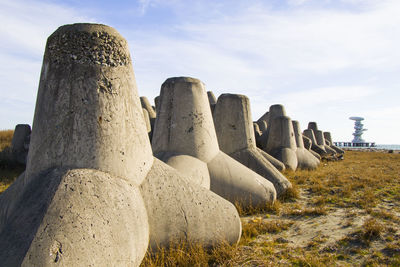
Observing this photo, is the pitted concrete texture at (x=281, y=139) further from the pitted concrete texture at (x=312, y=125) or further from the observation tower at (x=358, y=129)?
the observation tower at (x=358, y=129)

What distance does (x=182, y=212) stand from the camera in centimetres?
265

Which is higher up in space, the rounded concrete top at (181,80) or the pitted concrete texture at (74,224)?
the rounded concrete top at (181,80)

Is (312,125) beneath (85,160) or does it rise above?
above

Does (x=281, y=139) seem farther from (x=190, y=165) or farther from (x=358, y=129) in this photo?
(x=358, y=129)

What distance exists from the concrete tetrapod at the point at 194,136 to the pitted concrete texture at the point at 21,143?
574 centimetres

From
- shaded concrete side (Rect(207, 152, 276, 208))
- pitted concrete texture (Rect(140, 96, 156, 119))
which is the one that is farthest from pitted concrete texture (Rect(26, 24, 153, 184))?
pitted concrete texture (Rect(140, 96, 156, 119))

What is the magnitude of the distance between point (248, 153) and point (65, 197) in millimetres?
4408

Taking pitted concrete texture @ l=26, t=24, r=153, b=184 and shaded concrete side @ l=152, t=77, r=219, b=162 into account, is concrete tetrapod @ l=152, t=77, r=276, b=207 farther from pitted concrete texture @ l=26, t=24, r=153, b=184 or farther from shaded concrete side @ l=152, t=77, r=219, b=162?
pitted concrete texture @ l=26, t=24, r=153, b=184

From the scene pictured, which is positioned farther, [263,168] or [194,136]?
[263,168]

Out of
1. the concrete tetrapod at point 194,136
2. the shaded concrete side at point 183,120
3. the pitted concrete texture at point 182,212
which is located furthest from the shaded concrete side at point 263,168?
the pitted concrete texture at point 182,212

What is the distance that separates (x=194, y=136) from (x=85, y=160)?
91.5 inches

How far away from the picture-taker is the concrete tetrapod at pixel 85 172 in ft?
5.96

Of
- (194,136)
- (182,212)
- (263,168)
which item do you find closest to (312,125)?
(263,168)

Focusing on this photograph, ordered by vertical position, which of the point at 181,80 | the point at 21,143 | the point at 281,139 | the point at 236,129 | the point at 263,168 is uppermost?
the point at 181,80
